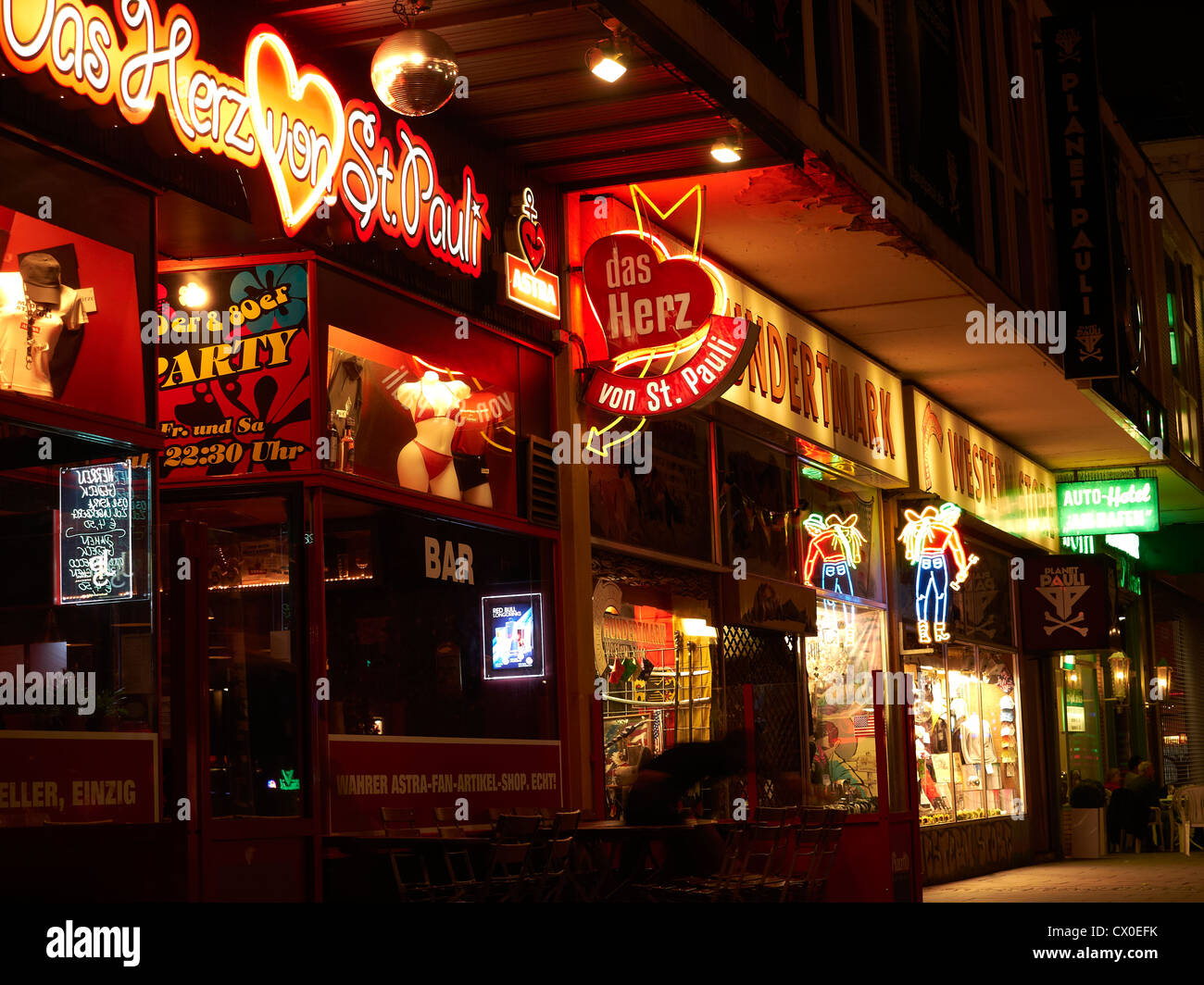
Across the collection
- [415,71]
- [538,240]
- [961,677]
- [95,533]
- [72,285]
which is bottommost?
[961,677]

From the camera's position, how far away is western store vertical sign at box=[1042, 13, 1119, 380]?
1773cm

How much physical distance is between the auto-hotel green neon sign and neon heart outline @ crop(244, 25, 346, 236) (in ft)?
56.4

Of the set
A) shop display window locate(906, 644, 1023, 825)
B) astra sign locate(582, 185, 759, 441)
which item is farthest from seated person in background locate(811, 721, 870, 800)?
astra sign locate(582, 185, 759, 441)

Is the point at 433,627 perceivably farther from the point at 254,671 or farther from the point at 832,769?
the point at 832,769

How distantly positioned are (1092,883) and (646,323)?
32.7 feet

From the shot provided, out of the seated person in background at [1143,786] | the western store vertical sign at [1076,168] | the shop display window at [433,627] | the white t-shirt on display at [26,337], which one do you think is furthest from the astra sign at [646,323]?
the seated person in background at [1143,786]

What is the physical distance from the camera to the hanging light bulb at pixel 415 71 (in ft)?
25.5

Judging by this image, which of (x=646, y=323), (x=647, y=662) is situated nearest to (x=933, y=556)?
(x=647, y=662)

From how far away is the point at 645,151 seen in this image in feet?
36.0

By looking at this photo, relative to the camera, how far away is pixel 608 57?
8.98 metres
